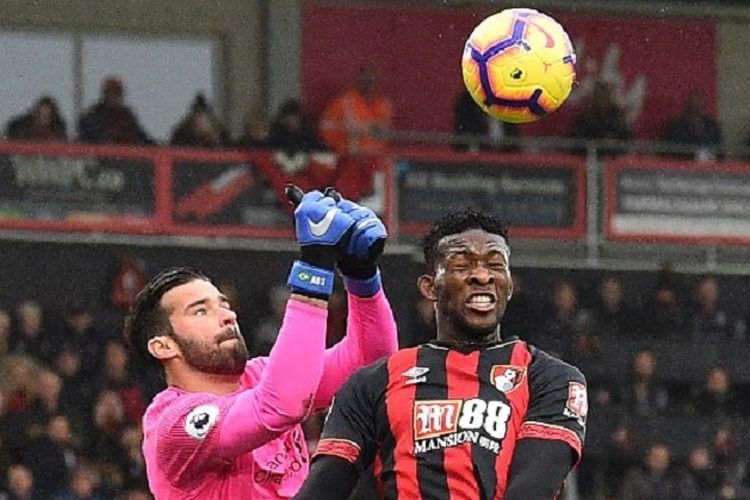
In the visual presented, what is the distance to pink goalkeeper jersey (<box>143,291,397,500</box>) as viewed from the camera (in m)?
5.18

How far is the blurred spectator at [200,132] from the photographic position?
15469 millimetres

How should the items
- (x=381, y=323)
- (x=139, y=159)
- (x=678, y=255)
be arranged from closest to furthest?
(x=381, y=323), (x=139, y=159), (x=678, y=255)

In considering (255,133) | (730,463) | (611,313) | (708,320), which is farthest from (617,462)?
(255,133)

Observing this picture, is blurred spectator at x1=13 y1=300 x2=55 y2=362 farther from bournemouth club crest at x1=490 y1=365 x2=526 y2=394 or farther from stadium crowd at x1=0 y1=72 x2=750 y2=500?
bournemouth club crest at x1=490 y1=365 x2=526 y2=394

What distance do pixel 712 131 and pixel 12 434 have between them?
24.0 feet

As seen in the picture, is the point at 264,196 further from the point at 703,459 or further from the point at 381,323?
the point at 381,323

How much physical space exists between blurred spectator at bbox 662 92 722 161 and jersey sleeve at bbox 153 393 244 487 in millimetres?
12160

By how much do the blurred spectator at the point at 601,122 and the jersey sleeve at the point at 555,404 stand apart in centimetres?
1209

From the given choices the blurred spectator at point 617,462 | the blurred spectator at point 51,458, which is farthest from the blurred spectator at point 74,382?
the blurred spectator at point 617,462

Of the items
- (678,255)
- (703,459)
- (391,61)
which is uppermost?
(391,61)

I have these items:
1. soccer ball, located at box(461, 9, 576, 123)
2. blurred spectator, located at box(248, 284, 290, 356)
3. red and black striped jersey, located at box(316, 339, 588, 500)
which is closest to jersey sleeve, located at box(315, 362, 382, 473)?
red and black striped jersey, located at box(316, 339, 588, 500)

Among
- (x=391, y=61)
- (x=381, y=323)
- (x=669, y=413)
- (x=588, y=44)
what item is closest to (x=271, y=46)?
(x=391, y=61)

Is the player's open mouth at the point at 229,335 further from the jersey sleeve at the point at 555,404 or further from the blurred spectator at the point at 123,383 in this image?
the blurred spectator at the point at 123,383

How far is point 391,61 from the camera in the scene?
18.6 m
